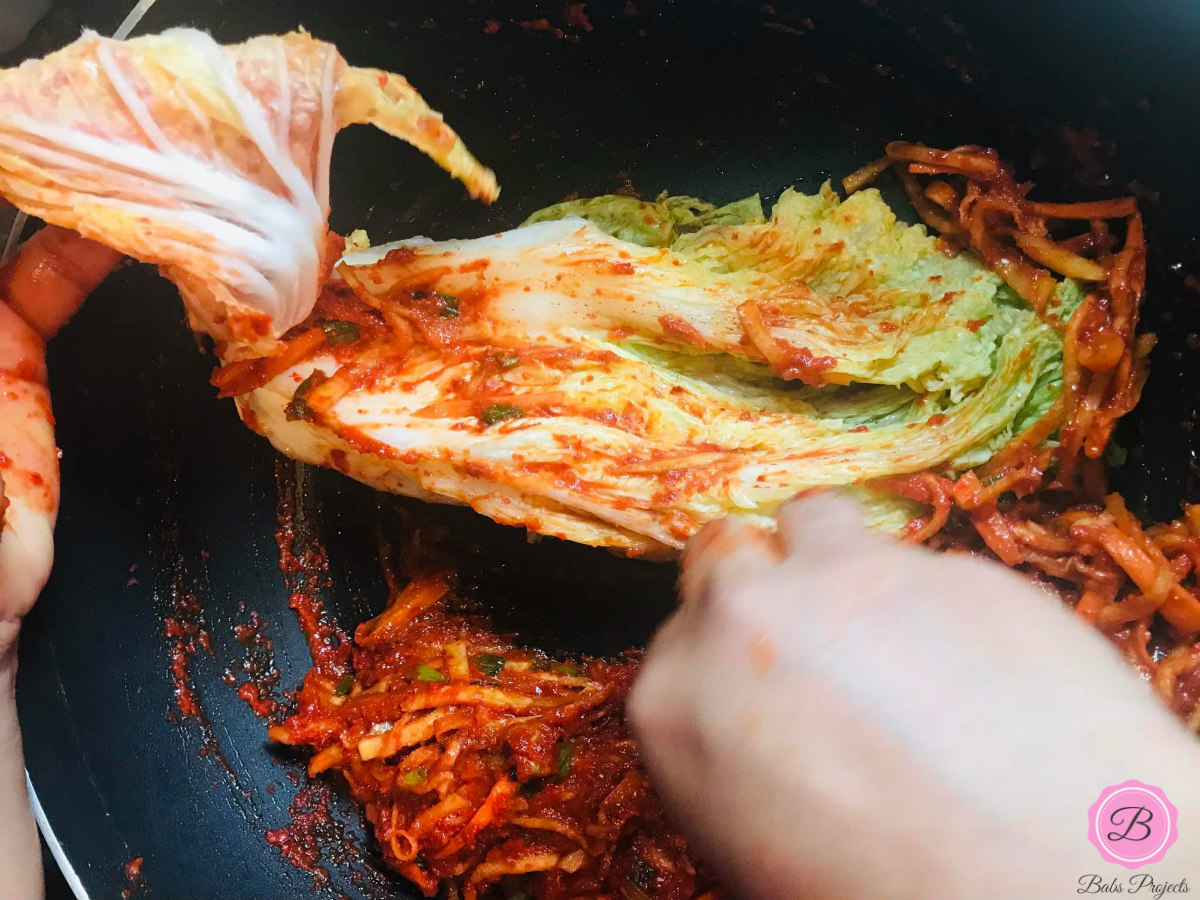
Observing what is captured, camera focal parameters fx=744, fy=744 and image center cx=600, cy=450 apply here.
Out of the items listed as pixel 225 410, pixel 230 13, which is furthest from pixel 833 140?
pixel 225 410

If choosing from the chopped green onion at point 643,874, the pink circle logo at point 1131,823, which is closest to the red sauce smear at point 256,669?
the chopped green onion at point 643,874

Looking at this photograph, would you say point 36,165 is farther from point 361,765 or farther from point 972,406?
point 972,406

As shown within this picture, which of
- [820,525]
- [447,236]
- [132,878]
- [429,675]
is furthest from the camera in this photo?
[447,236]

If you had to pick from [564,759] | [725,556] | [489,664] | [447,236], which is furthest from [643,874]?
[447,236]

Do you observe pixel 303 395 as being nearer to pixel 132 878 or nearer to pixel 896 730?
pixel 132 878

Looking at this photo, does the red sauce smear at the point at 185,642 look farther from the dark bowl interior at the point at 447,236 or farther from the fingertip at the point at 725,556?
the fingertip at the point at 725,556
